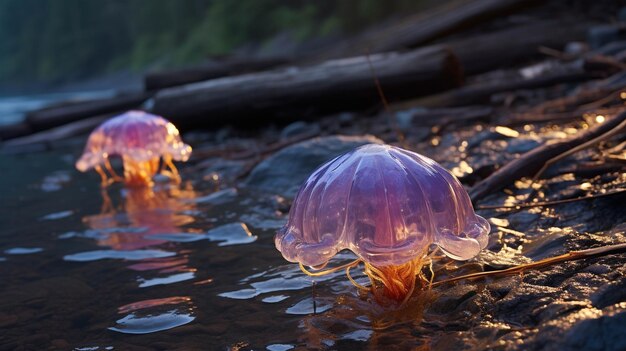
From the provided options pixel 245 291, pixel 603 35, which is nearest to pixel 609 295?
pixel 245 291

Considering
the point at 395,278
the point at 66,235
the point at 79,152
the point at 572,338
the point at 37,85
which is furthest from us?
the point at 37,85

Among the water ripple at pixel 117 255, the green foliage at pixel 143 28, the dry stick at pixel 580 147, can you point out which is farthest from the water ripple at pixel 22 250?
the green foliage at pixel 143 28

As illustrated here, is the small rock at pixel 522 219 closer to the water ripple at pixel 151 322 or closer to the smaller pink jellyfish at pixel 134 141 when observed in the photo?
the water ripple at pixel 151 322

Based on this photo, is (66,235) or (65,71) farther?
(65,71)

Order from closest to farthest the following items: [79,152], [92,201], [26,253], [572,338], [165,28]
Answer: [572,338]
[26,253]
[92,201]
[79,152]
[165,28]

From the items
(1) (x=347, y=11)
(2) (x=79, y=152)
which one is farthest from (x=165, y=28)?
(2) (x=79, y=152)

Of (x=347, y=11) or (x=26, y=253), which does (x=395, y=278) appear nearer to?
(x=26, y=253)

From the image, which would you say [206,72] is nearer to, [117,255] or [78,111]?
[78,111]
